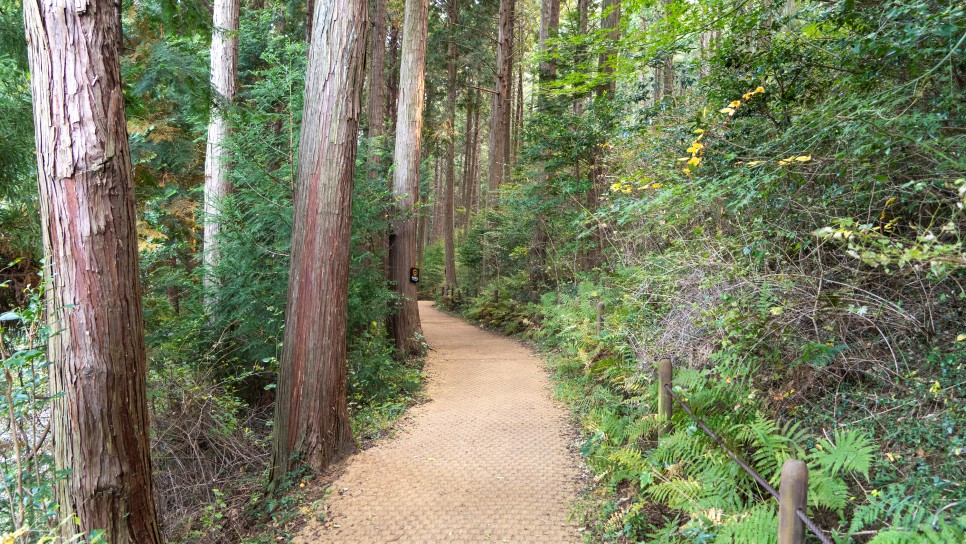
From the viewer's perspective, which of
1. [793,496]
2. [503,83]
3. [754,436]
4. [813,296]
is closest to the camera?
[793,496]

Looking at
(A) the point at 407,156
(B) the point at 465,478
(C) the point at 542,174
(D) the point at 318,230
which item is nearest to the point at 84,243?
(D) the point at 318,230

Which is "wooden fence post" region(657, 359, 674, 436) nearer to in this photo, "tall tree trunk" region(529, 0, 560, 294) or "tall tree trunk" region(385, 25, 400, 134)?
"tall tree trunk" region(529, 0, 560, 294)

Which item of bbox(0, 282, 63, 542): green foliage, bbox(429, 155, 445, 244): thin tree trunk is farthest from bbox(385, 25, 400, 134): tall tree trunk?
bbox(0, 282, 63, 542): green foliage

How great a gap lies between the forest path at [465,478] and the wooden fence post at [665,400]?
110cm

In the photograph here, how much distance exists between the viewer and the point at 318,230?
18.6 ft

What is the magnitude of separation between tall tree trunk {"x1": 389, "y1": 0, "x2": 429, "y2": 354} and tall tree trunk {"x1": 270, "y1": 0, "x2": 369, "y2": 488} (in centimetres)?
537

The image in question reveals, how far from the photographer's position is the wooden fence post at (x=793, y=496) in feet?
8.01

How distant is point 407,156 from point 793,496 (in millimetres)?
10086

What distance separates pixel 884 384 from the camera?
367cm

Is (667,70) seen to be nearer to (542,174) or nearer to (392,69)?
(542,174)

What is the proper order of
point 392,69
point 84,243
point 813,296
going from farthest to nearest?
point 392,69 < point 813,296 < point 84,243

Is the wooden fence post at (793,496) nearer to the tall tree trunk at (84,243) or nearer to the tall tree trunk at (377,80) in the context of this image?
the tall tree trunk at (84,243)

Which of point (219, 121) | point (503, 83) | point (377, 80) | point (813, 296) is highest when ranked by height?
point (503, 83)

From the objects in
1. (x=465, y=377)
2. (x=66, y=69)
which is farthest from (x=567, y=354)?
(x=66, y=69)
